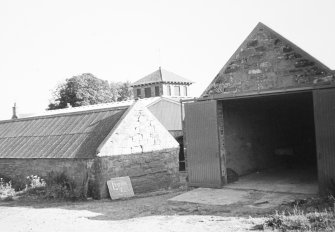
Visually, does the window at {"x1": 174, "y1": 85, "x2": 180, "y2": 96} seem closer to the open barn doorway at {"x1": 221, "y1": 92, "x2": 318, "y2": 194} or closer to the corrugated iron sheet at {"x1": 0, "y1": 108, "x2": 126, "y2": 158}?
the corrugated iron sheet at {"x1": 0, "y1": 108, "x2": 126, "y2": 158}

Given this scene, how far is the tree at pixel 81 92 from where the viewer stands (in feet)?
198

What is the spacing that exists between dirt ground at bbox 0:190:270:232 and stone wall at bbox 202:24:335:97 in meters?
4.10

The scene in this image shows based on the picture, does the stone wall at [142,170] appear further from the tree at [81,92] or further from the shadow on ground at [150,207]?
the tree at [81,92]

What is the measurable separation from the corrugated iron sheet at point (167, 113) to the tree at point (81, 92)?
30.0m

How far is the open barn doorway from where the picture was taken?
526 inches

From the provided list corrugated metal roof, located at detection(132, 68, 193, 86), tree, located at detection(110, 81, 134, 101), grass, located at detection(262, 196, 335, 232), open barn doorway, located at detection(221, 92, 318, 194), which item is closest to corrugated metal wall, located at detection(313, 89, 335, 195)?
open barn doorway, located at detection(221, 92, 318, 194)

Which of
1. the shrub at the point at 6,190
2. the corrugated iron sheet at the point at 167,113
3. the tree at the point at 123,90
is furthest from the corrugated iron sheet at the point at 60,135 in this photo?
the tree at the point at 123,90

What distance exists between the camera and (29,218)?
1109 centimetres

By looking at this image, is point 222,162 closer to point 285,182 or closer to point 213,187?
point 213,187

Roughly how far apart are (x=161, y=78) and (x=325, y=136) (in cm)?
4151

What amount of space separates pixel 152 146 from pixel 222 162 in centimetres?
435

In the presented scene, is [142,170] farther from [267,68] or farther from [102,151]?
[267,68]

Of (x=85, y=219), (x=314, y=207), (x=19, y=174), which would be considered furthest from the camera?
(x=19, y=174)

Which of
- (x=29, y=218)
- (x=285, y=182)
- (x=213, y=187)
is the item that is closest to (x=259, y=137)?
(x=285, y=182)
